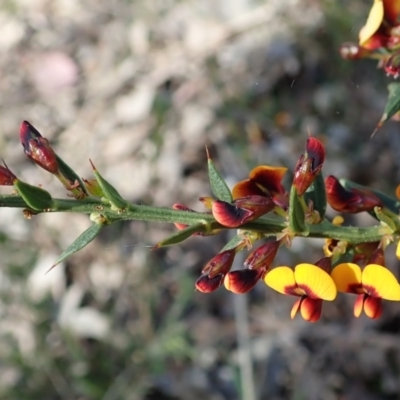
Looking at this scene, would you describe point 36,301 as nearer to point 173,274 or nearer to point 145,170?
point 173,274

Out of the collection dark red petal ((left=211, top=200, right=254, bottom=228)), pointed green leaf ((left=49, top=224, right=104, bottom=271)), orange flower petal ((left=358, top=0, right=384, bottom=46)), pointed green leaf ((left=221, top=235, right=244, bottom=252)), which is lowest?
pointed green leaf ((left=221, top=235, right=244, bottom=252))

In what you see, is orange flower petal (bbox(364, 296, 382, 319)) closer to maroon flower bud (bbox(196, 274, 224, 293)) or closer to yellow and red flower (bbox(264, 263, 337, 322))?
yellow and red flower (bbox(264, 263, 337, 322))

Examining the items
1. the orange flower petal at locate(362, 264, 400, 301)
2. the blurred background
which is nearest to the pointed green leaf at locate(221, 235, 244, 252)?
the orange flower petal at locate(362, 264, 400, 301)

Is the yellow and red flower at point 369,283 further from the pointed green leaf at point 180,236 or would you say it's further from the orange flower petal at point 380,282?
the pointed green leaf at point 180,236

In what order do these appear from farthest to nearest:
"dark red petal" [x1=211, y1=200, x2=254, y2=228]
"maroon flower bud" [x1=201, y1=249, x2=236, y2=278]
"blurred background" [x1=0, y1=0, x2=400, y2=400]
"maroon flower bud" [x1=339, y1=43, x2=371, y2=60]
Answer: "blurred background" [x1=0, y1=0, x2=400, y2=400] < "maroon flower bud" [x1=339, y1=43, x2=371, y2=60] < "maroon flower bud" [x1=201, y1=249, x2=236, y2=278] < "dark red petal" [x1=211, y1=200, x2=254, y2=228]

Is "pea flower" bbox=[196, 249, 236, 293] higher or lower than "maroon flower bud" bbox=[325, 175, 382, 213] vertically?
higher

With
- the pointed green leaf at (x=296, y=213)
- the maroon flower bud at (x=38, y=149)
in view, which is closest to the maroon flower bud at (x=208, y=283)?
the pointed green leaf at (x=296, y=213)
